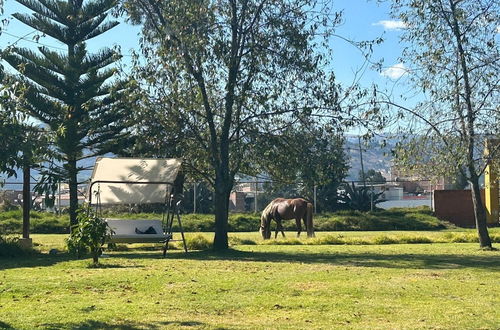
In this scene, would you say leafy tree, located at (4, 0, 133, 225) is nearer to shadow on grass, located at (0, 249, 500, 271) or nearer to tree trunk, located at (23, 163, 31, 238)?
tree trunk, located at (23, 163, 31, 238)

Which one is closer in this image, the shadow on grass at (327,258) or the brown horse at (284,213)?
the shadow on grass at (327,258)

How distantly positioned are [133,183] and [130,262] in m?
2.58

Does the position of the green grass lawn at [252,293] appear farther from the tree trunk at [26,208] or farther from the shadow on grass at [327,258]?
the tree trunk at [26,208]

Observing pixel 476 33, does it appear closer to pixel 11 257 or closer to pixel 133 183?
pixel 133 183

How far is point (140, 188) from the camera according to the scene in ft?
47.1

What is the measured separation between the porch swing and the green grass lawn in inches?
42.0

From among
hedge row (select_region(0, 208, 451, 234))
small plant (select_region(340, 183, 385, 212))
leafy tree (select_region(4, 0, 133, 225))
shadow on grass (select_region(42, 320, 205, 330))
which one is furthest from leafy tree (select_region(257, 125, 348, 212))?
small plant (select_region(340, 183, 385, 212))

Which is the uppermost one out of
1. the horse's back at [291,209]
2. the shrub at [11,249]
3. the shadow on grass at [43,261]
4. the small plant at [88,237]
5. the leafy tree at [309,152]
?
the leafy tree at [309,152]

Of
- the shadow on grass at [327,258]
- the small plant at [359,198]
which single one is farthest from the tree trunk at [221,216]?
the small plant at [359,198]

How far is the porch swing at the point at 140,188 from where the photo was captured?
12.7 m

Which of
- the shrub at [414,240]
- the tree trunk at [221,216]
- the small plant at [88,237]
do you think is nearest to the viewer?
the small plant at [88,237]

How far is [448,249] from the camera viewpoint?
46.1 feet

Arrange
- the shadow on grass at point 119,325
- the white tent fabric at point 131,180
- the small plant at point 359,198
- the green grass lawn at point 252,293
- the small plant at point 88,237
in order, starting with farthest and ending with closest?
the small plant at point 359,198 → the white tent fabric at point 131,180 → the small plant at point 88,237 → the green grass lawn at point 252,293 → the shadow on grass at point 119,325

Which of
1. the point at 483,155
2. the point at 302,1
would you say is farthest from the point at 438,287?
the point at 302,1
